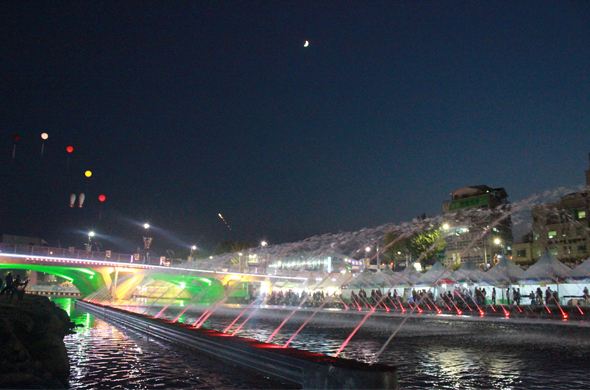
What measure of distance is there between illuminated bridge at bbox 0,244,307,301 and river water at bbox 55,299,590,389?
5625 cm

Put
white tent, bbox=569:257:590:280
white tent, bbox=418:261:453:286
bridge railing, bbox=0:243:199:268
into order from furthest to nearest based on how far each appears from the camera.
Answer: bridge railing, bbox=0:243:199:268 < white tent, bbox=418:261:453:286 < white tent, bbox=569:257:590:280

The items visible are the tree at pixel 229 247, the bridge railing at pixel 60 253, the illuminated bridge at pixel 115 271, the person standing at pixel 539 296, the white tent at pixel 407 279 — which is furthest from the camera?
the tree at pixel 229 247

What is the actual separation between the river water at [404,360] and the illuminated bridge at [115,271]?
56250mm

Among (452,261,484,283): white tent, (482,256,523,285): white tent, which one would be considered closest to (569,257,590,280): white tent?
(482,256,523,285): white tent

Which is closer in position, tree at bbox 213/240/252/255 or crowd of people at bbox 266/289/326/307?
crowd of people at bbox 266/289/326/307

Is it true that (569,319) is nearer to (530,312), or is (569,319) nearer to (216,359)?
(530,312)

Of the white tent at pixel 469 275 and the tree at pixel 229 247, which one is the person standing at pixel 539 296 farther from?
the tree at pixel 229 247

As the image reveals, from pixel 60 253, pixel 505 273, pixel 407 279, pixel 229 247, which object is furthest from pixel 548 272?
pixel 229 247

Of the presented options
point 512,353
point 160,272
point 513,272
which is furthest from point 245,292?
point 512,353

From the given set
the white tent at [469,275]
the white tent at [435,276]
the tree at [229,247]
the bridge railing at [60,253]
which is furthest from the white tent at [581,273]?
the tree at [229,247]

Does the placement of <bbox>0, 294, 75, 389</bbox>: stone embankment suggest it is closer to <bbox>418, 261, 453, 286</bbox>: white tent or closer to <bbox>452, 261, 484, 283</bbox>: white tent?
<bbox>452, 261, 484, 283</bbox>: white tent

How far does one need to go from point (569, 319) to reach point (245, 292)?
97738 millimetres

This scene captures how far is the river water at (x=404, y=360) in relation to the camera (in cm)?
880

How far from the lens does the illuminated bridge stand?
2621 inches
